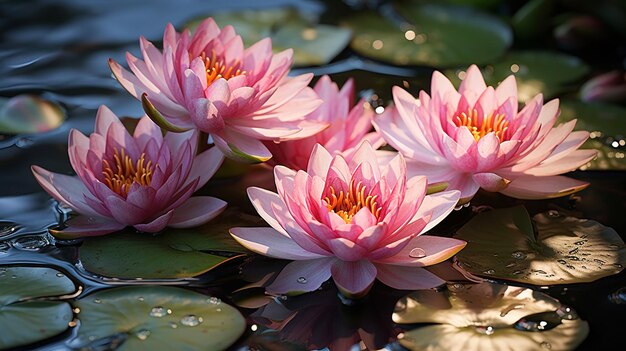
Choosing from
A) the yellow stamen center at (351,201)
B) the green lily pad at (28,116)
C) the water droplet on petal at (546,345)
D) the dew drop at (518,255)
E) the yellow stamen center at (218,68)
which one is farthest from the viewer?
the green lily pad at (28,116)

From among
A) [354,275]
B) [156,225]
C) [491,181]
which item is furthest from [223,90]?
[491,181]

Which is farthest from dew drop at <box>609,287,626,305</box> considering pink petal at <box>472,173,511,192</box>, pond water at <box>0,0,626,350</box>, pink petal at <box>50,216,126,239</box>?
pink petal at <box>50,216,126,239</box>

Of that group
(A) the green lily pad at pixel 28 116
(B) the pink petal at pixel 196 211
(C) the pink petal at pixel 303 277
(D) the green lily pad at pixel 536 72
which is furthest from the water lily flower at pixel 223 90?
(D) the green lily pad at pixel 536 72

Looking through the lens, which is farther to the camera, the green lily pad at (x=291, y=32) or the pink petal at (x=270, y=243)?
the green lily pad at (x=291, y=32)

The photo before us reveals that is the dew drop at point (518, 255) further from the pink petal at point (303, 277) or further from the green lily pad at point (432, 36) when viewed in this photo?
the green lily pad at point (432, 36)

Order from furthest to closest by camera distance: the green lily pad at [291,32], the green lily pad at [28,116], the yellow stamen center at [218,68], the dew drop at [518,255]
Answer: the green lily pad at [291,32], the green lily pad at [28,116], the yellow stamen center at [218,68], the dew drop at [518,255]

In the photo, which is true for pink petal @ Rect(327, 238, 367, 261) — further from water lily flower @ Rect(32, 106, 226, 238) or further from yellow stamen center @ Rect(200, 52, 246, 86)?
yellow stamen center @ Rect(200, 52, 246, 86)

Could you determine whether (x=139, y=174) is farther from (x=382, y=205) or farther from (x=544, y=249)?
(x=544, y=249)
